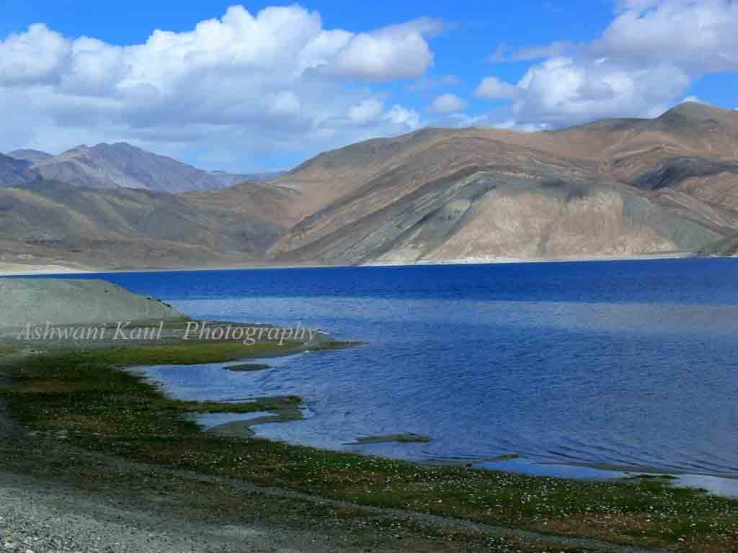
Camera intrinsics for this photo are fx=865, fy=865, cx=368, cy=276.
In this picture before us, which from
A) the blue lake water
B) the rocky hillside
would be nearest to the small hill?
the rocky hillside

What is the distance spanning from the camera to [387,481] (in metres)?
26.9

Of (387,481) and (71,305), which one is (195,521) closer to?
(387,481)

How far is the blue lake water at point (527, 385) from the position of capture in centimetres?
3441

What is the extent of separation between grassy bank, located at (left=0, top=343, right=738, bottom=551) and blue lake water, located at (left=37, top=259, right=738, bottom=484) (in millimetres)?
3463

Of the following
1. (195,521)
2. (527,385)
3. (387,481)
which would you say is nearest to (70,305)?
(527,385)

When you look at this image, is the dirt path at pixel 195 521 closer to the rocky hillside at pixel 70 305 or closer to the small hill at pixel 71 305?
the rocky hillside at pixel 70 305

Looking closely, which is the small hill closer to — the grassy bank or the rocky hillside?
the rocky hillside

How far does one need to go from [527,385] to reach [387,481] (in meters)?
26.3

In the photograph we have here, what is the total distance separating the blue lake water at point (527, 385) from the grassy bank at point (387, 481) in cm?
346

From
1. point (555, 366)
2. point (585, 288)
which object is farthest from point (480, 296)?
point (555, 366)

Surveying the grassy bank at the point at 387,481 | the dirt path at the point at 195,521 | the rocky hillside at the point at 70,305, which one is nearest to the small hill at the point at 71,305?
the rocky hillside at the point at 70,305

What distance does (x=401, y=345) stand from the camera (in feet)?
253

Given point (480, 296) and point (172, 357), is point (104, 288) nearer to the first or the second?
point (172, 357)

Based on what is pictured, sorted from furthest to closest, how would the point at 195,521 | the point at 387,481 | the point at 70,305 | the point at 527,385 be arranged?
1. the point at 70,305
2. the point at 527,385
3. the point at 387,481
4. the point at 195,521
